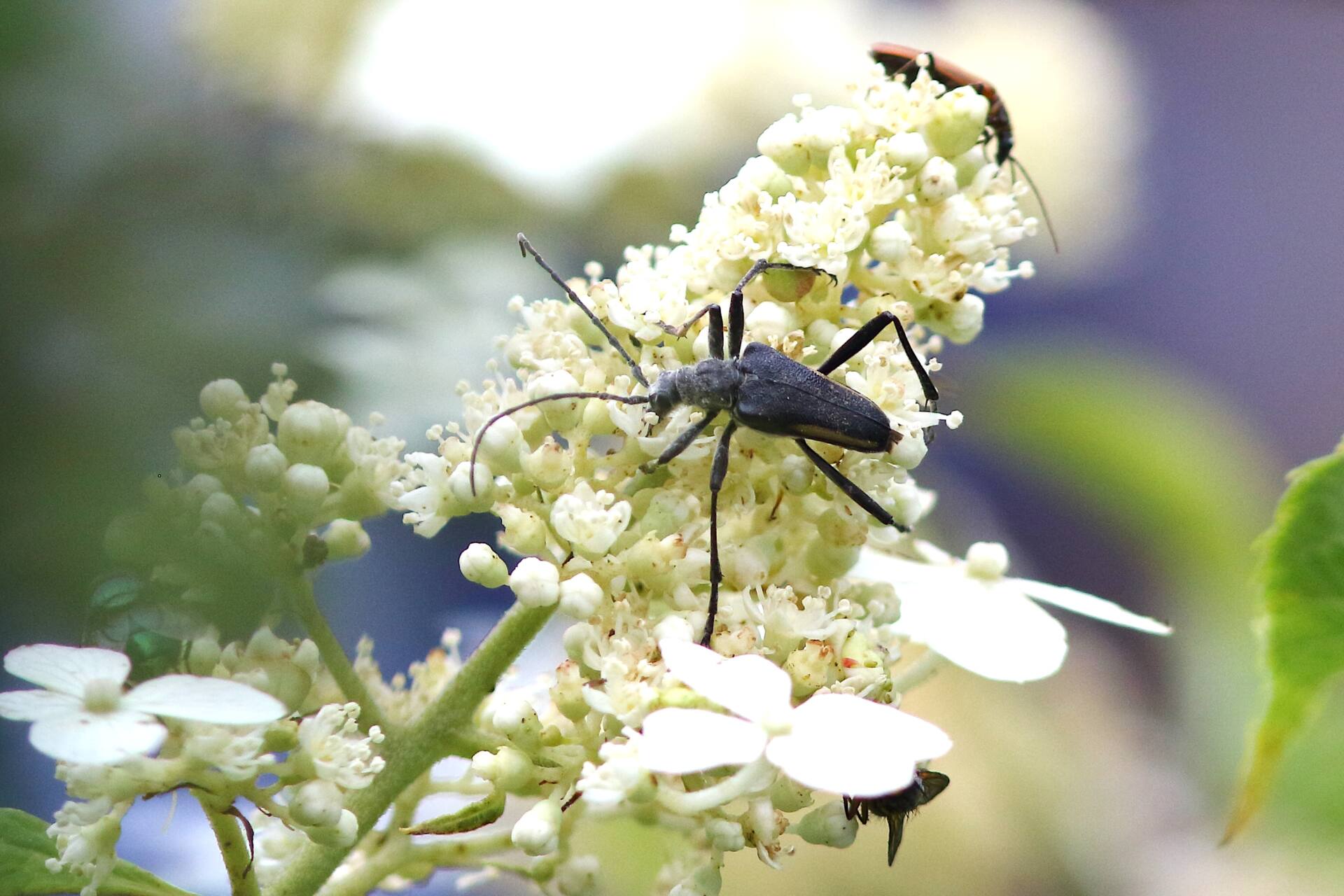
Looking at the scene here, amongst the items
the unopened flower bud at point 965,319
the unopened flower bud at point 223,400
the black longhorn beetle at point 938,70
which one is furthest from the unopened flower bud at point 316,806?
the black longhorn beetle at point 938,70

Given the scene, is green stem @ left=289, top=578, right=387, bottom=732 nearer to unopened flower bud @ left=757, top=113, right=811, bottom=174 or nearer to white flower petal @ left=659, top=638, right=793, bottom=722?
white flower petal @ left=659, top=638, right=793, bottom=722

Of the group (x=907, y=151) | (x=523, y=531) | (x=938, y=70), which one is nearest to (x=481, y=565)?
(x=523, y=531)

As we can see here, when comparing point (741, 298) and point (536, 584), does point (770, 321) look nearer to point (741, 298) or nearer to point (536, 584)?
point (741, 298)

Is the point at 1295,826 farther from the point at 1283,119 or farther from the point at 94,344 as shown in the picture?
the point at 1283,119

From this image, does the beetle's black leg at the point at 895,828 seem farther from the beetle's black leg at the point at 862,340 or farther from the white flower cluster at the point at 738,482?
the beetle's black leg at the point at 862,340

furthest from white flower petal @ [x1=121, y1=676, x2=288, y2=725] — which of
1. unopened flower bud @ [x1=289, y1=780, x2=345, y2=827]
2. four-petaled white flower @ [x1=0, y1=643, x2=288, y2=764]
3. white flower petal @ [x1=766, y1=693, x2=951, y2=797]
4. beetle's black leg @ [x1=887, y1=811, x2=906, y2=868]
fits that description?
beetle's black leg @ [x1=887, y1=811, x2=906, y2=868]

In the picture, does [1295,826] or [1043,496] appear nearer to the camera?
[1295,826]

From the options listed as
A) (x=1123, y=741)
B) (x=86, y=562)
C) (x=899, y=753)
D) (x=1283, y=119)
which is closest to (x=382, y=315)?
(x=899, y=753)
